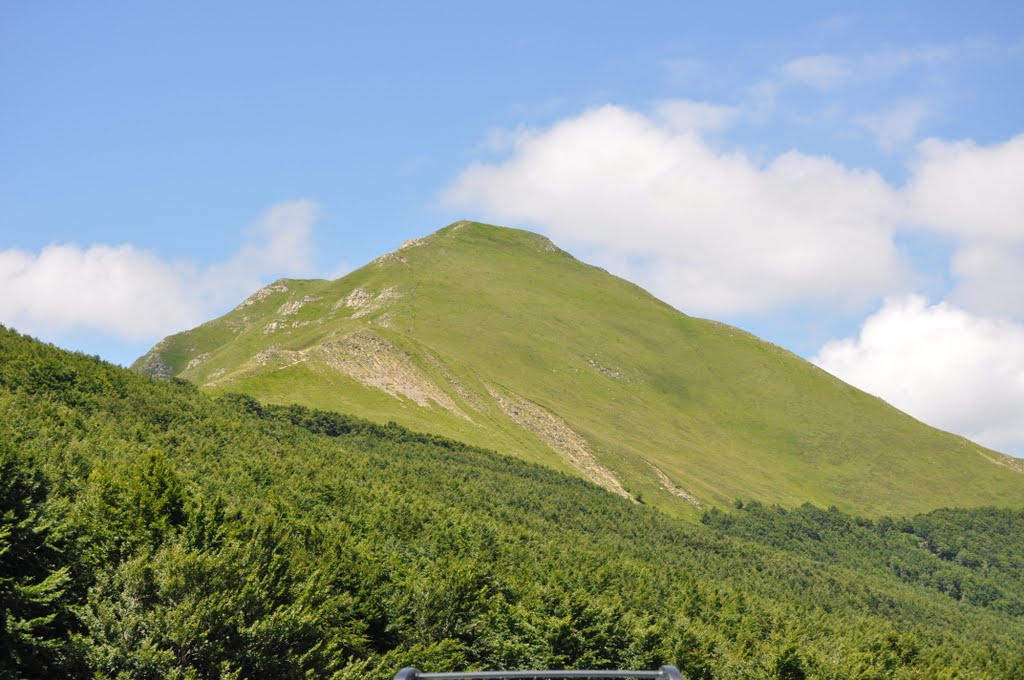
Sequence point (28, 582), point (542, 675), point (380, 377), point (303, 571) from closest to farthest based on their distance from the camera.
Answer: point (542, 675) < point (28, 582) < point (303, 571) < point (380, 377)

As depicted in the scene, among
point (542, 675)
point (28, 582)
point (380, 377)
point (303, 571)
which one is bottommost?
point (303, 571)

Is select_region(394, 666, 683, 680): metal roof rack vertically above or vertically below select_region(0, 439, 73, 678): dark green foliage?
above

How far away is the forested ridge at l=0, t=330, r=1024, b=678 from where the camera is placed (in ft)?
111

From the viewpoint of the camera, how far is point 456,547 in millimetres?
84125

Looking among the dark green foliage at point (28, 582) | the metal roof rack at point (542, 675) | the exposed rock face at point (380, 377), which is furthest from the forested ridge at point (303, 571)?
the exposed rock face at point (380, 377)

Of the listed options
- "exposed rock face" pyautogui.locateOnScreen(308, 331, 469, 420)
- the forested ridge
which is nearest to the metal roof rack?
the forested ridge

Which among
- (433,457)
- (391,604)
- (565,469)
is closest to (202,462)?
(391,604)

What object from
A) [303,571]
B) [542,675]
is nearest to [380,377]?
[303,571]

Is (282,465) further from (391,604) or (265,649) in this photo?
(265,649)

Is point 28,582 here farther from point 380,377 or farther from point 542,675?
point 380,377

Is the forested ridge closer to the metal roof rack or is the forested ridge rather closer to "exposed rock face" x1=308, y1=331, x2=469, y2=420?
the metal roof rack

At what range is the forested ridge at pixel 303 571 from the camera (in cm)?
3388

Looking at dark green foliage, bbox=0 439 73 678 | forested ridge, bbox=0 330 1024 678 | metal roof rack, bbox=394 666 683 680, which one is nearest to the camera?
metal roof rack, bbox=394 666 683 680

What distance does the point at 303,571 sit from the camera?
47906 mm
